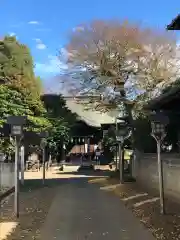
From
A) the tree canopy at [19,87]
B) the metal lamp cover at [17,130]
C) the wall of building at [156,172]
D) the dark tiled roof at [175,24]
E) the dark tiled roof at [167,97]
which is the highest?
the tree canopy at [19,87]

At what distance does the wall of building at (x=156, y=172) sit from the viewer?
15.0m

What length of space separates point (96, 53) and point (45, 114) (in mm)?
10463

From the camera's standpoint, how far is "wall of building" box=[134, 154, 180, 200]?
14960mm

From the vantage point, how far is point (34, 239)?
8.99 meters

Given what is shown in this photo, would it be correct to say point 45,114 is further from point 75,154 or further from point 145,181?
point 145,181

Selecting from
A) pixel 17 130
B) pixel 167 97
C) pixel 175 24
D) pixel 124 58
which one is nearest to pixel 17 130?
pixel 17 130


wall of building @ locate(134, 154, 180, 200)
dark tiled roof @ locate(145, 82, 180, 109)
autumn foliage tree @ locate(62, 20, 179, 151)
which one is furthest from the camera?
autumn foliage tree @ locate(62, 20, 179, 151)

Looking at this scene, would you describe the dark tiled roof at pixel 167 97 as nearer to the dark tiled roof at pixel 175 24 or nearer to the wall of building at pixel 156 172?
the wall of building at pixel 156 172

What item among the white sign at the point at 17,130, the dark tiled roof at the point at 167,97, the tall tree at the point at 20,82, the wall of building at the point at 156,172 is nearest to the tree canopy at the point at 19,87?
the tall tree at the point at 20,82

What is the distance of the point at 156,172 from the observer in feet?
61.1

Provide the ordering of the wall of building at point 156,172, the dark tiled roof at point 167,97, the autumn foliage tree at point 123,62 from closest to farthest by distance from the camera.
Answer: the wall of building at point 156,172 < the dark tiled roof at point 167,97 < the autumn foliage tree at point 123,62

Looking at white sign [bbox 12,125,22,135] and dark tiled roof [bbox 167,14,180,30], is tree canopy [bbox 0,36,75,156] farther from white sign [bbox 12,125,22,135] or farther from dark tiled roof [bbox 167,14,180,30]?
dark tiled roof [bbox 167,14,180,30]

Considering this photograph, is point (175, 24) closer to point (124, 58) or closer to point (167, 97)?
point (167, 97)

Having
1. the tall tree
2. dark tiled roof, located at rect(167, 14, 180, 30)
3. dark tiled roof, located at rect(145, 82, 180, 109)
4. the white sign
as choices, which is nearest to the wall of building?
dark tiled roof, located at rect(145, 82, 180, 109)
